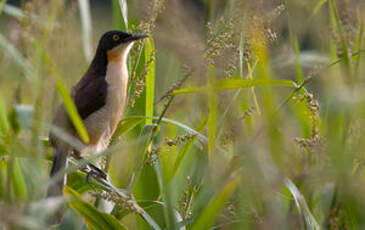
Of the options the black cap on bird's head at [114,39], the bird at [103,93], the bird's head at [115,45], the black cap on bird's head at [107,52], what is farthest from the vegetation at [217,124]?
the black cap on bird's head at [107,52]

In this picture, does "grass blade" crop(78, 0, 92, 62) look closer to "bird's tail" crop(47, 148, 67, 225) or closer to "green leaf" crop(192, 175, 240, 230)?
"bird's tail" crop(47, 148, 67, 225)

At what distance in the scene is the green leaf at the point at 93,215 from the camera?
2.09m

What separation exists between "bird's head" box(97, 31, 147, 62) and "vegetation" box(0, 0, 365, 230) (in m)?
0.39

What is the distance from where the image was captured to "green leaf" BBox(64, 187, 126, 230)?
6.84 feet

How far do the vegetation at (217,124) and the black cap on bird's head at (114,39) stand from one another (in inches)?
4.5

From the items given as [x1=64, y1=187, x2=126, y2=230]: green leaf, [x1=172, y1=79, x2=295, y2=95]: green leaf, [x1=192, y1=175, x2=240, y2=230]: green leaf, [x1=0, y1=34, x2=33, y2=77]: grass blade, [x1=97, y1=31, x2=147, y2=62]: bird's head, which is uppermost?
[x1=97, y1=31, x2=147, y2=62]: bird's head

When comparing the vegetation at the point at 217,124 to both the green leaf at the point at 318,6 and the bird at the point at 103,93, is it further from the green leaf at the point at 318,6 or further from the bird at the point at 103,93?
the bird at the point at 103,93

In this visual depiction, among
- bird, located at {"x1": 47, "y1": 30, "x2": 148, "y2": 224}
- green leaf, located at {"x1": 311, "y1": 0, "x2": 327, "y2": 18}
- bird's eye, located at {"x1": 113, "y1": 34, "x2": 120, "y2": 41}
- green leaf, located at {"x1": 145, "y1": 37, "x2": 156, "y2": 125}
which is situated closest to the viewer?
green leaf, located at {"x1": 311, "y1": 0, "x2": 327, "y2": 18}

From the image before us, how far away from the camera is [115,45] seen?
12.5ft

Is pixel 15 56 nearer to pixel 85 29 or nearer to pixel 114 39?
pixel 85 29

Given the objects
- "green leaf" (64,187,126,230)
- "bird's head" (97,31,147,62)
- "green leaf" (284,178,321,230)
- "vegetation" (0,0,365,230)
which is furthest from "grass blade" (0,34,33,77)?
"bird's head" (97,31,147,62)

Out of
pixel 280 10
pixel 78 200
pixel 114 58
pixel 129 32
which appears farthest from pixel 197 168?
pixel 114 58

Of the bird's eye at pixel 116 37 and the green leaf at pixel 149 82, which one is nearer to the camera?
the green leaf at pixel 149 82

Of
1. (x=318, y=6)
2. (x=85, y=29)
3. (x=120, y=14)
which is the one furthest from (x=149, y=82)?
(x=318, y=6)
